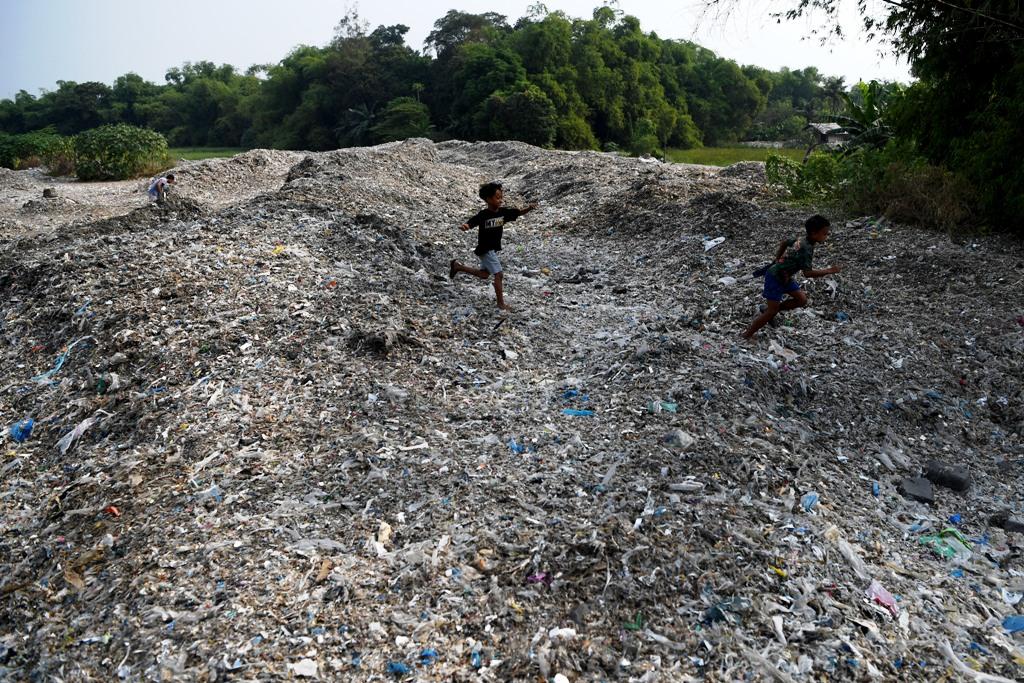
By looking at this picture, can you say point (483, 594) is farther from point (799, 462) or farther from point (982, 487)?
point (982, 487)

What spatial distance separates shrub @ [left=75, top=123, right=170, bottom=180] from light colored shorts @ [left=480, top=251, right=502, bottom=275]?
691 inches

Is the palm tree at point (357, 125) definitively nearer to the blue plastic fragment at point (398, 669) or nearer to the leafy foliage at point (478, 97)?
the leafy foliage at point (478, 97)

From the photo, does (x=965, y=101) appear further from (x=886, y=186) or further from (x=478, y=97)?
(x=478, y=97)

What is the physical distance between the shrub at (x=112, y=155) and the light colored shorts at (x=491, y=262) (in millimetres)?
17543

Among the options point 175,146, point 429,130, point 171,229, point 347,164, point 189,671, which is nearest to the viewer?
point 189,671

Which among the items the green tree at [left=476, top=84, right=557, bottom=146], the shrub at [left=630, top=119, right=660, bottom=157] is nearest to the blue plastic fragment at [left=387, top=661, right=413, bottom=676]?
the green tree at [left=476, top=84, right=557, bottom=146]

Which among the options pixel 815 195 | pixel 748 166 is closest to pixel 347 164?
pixel 748 166

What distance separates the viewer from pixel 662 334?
596 cm

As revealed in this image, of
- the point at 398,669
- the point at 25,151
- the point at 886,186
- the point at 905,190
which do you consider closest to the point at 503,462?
the point at 398,669

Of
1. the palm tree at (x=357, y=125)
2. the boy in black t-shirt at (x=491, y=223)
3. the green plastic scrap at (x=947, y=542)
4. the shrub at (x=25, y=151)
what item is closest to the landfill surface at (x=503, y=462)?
the green plastic scrap at (x=947, y=542)

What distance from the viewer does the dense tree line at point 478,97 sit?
38500 millimetres

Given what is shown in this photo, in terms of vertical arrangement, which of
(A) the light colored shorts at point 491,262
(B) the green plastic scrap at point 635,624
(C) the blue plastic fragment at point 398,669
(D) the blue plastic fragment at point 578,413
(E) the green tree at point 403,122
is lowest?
(C) the blue plastic fragment at point 398,669

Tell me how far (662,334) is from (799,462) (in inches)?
80.2

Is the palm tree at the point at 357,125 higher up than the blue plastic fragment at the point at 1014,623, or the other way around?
the palm tree at the point at 357,125
